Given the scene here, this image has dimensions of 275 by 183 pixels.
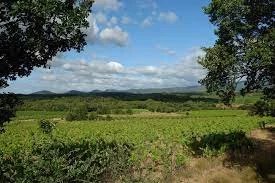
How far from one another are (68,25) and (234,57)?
41.6 feet

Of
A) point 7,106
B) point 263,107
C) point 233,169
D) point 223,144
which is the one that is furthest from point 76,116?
point 7,106

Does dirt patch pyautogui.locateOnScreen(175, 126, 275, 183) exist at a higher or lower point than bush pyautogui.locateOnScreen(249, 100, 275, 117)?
lower

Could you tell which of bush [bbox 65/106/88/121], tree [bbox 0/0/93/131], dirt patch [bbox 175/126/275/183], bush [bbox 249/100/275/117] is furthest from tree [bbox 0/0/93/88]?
bush [bbox 65/106/88/121]

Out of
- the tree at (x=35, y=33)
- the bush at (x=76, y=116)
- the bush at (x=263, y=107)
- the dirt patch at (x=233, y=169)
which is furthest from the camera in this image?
the bush at (x=76, y=116)

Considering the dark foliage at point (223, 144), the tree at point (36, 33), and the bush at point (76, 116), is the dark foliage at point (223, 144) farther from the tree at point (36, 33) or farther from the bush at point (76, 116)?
the bush at point (76, 116)

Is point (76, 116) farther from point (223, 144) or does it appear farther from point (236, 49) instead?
point (236, 49)

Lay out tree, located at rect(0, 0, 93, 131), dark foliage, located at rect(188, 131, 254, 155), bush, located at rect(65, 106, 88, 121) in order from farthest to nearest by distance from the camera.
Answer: bush, located at rect(65, 106, 88, 121) → dark foliage, located at rect(188, 131, 254, 155) → tree, located at rect(0, 0, 93, 131)

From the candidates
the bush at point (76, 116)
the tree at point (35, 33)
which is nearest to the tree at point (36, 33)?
the tree at point (35, 33)

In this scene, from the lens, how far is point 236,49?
89.7 ft

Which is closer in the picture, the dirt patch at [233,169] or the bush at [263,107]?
the dirt patch at [233,169]

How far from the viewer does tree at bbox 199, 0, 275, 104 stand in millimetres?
26562

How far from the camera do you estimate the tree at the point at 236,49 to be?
26562 millimetres

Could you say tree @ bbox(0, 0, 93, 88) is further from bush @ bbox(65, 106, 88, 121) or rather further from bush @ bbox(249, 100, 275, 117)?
bush @ bbox(65, 106, 88, 121)

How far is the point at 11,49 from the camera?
16859 mm
